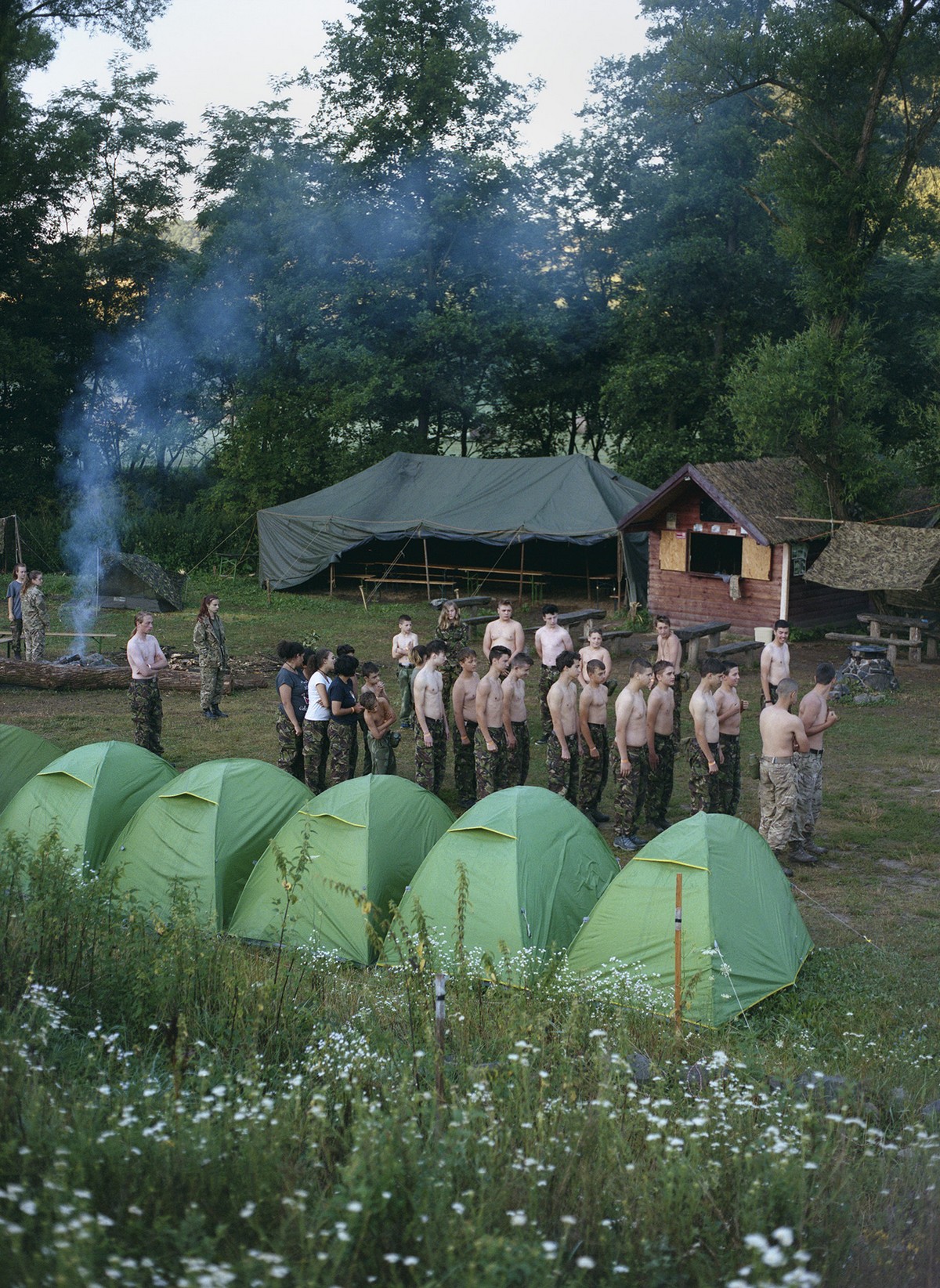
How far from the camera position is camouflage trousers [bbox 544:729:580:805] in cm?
1146

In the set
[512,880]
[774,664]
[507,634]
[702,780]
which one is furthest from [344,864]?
[507,634]

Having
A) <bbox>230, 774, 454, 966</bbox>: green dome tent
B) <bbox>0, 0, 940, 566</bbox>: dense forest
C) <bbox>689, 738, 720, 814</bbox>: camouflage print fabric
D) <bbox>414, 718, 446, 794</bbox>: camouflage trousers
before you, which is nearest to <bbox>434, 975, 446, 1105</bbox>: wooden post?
<bbox>230, 774, 454, 966</bbox>: green dome tent

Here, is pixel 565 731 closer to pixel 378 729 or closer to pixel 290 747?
pixel 378 729

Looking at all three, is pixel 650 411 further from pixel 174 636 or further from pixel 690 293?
pixel 174 636

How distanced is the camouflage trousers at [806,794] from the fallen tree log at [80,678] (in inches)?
368

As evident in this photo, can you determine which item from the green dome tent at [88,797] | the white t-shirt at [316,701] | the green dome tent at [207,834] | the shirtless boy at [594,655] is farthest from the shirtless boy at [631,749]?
the green dome tent at [88,797]

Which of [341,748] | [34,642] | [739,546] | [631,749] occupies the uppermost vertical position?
[739,546]

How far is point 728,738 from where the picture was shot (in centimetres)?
1086

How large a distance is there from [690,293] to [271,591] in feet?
40.9

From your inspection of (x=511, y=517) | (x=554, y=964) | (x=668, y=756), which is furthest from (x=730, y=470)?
(x=554, y=964)

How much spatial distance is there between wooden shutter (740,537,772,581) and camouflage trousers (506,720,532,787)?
1096 cm

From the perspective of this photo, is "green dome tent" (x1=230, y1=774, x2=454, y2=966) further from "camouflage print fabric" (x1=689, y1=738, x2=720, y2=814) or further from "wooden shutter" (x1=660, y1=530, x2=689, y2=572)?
"wooden shutter" (x1=660, y1=530, x2=689, y2=572)

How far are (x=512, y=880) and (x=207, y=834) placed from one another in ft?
7.88

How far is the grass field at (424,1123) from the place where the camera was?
409 centimetres
